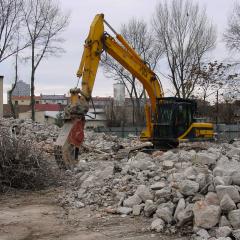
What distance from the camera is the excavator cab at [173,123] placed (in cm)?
1764

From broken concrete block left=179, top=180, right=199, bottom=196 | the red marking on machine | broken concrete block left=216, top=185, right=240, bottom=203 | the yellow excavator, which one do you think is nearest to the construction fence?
the yellow excavator

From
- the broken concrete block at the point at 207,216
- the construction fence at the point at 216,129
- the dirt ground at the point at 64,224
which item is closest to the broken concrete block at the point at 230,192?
the broken concrete block at the point at 207,216

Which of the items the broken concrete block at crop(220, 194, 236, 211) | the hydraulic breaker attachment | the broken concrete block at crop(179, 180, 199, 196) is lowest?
the broken concrete block at crop(220, 194, 236, 211)

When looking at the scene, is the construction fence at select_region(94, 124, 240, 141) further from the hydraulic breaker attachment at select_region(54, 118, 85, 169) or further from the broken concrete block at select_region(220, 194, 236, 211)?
the broken concrete block at select_region(220, 194, 236, 211)

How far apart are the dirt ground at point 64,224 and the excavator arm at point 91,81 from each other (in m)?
3.12

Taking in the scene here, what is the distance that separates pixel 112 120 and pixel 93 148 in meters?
34.0

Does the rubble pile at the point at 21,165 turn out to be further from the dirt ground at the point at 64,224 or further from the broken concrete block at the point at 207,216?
the broken concrete block at the point at 207,216

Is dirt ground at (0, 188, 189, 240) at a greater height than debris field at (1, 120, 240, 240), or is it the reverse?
debris field at (1, 120, 240, 240)

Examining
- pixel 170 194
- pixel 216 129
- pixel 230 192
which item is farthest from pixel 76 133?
pixel 216 129

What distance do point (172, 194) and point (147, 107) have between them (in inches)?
439

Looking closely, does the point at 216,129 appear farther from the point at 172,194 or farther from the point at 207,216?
the point at 207,216

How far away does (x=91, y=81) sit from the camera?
1415 centimetres

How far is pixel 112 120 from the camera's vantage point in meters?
52.8

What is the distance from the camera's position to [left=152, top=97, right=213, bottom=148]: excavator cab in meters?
17.6
